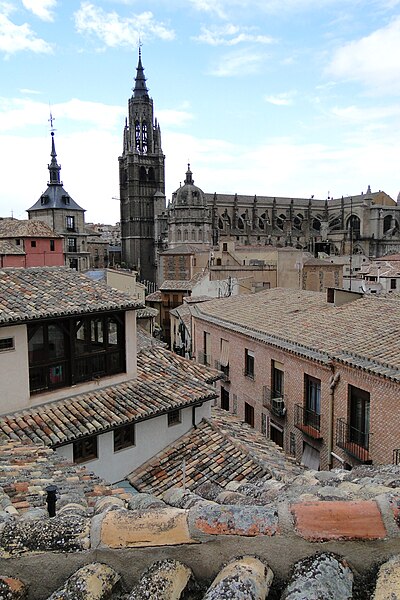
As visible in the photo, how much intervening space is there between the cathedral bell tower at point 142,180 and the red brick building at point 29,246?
47339 mm

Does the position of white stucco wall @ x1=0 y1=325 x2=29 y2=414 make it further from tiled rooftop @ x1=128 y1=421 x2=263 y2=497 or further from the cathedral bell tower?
the cathedral bell tower

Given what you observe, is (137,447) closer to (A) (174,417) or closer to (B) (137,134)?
(A) (174,417)

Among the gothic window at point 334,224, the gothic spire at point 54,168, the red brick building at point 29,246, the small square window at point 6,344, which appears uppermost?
the gothic spire at point 54,168

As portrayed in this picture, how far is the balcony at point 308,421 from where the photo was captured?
13867 mm

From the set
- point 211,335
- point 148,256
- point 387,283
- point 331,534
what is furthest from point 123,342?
point 148,256

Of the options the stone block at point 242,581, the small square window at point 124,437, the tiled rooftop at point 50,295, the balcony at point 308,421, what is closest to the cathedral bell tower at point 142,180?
the balcony at point 308,421

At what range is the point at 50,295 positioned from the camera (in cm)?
1140

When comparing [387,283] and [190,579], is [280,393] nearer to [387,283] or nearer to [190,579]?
[190,579]

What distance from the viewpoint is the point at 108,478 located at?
35.4 feet

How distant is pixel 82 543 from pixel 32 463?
5.87 m

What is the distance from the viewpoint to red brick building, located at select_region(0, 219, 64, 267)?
667 inches

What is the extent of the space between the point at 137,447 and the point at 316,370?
547cm

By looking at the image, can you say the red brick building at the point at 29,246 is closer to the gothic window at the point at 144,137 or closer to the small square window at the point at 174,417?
the small square window at the point at 174,417

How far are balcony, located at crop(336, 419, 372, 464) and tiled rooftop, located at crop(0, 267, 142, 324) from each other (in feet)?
20.1
